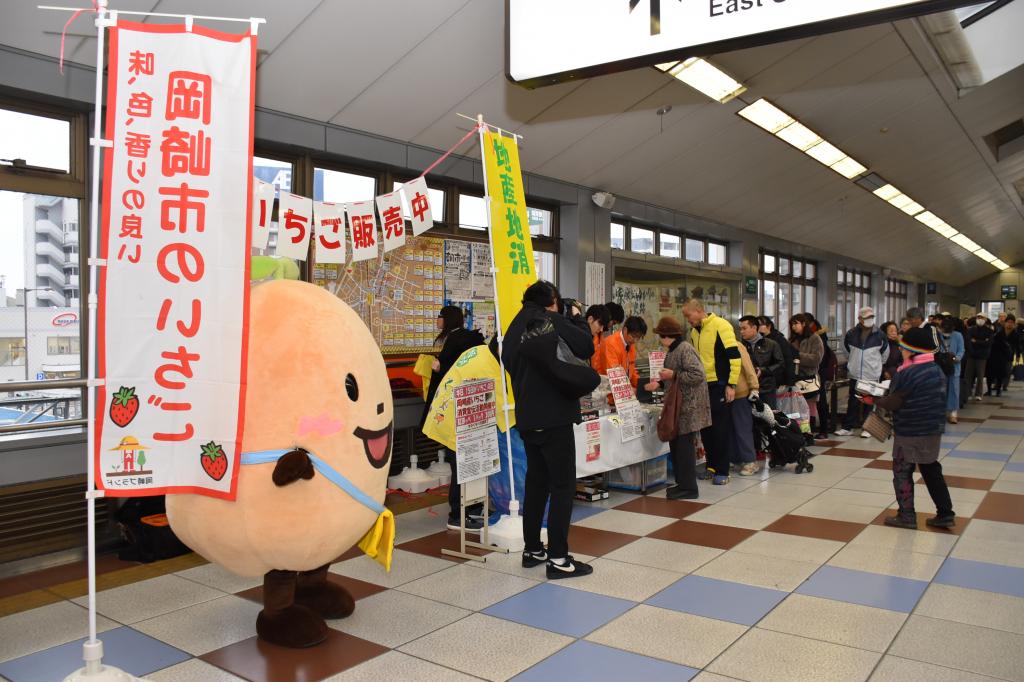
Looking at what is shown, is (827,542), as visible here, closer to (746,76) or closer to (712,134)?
(746,76)

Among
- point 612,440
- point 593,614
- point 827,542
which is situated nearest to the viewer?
point 593,614

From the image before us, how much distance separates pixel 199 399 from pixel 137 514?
252 cm

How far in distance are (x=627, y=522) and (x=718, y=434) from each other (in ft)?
6.09

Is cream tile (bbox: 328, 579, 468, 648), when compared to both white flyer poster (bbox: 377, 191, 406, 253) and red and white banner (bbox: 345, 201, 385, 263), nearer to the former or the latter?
red and white banner (bbox: 345, 201, 385, 263)

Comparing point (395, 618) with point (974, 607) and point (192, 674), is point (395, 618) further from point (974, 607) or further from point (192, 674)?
point (974, 607)

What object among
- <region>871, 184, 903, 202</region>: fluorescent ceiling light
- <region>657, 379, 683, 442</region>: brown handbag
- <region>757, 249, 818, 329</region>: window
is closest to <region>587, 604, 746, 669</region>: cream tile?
<region>657, 379, 683, 442</region>: brown handbag

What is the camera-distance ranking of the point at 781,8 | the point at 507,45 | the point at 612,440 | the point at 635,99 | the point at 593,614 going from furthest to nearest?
the point at 635,99 < the point at 612,440 < the point at 507,45 < the point at 593,614 < the point at 781,8

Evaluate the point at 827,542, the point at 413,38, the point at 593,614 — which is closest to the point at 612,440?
the point at 827,542

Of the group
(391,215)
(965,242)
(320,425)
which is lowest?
(320,425)

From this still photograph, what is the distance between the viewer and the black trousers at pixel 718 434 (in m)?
7.27

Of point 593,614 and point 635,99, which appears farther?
point 635,99

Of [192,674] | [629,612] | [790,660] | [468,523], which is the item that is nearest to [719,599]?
[629,612]

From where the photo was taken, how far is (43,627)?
3.86 m

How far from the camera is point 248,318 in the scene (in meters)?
3.05
